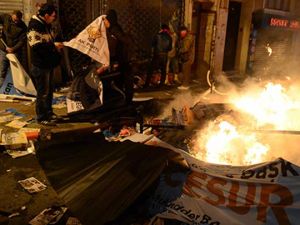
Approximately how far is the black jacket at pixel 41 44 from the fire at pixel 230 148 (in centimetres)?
326

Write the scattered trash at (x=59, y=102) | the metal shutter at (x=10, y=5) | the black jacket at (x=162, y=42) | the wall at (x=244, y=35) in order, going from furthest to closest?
the wall at (x=244, y=35) → the black jacket at (x=162, y=42) → the metal shutter at (x=10, y=5) → the scattered trash at (x=59, y=102)

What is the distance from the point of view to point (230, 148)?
18.4 feet

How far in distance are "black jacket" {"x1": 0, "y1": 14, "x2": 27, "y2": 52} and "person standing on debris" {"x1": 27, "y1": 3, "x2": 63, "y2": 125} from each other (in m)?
2.51

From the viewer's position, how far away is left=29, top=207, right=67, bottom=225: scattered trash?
397cm

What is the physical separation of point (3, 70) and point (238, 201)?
7618mm

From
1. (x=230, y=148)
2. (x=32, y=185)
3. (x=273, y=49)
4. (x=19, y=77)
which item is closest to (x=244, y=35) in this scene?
(x=273, y=49)

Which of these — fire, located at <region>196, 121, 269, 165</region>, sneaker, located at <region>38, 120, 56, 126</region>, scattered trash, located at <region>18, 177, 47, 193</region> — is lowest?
scattered trash, located at <region>18, 177, 47, 193</region>

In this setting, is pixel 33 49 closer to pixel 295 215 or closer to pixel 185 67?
pixel 295 215

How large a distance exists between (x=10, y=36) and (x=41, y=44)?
9.58 ft

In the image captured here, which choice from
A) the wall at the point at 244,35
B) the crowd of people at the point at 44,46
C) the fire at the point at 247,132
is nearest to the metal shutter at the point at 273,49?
the wall at the point at 244,35

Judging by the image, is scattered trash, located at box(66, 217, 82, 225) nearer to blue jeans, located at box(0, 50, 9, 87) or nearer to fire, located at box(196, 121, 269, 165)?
fire, located at box(196, 121, 269, 165)

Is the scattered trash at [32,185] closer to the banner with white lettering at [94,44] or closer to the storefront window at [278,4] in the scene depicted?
the banner with white lettering at [94,44]

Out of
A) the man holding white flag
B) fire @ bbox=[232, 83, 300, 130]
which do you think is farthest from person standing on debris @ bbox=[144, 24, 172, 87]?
the man holding white flag

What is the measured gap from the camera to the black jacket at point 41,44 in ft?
22.1
